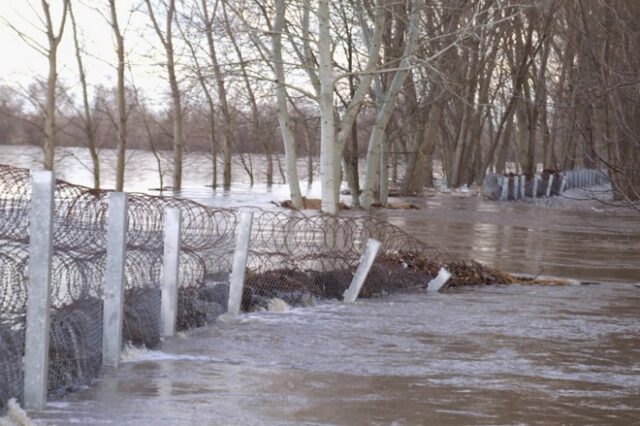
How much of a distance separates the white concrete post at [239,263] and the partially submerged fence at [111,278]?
0.02 meters

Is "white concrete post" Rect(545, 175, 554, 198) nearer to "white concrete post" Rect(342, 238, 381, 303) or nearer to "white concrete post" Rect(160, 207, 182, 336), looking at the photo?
"white concrete post" Rect(342, 238, 381, 303)

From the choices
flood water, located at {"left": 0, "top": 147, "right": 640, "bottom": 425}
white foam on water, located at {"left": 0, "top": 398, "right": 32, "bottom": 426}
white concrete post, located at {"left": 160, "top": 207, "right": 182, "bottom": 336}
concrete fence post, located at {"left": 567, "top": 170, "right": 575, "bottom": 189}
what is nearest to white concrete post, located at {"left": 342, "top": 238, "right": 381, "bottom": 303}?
flood water, located at {"left": 0, "top": 147, "right": 640, "bottom": 425}

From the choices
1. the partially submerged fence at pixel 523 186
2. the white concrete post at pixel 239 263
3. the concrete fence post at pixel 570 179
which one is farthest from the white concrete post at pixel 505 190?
the white concrete post at pixel 239 263

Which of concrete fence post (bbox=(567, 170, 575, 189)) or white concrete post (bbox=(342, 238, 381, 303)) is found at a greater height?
concrete fence post (bbox=(567, 170, 575, 189))

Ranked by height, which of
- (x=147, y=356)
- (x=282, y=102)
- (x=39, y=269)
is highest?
(x=282, y=102)

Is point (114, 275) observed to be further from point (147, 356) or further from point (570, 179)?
point (570, 179)

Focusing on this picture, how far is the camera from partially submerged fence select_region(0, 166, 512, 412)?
24.8 feet

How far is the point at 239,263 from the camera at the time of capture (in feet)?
40.2

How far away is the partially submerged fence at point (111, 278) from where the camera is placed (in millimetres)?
7574

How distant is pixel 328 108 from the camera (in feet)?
94.2

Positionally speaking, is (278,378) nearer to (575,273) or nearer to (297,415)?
(297,415)

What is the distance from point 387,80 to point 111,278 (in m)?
28.7

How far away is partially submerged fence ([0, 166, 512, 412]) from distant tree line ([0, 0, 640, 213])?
4.08m

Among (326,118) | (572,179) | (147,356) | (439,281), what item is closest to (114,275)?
(147,356)
